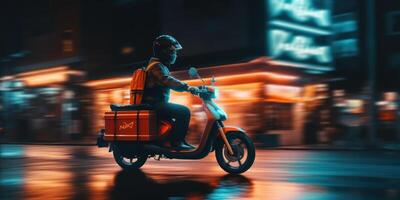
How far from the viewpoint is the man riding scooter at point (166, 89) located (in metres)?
7.95

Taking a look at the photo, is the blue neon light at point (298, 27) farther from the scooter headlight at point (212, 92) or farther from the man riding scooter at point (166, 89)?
the scooter headlight at point (212, 92)

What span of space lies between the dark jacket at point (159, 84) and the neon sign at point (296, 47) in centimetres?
1410

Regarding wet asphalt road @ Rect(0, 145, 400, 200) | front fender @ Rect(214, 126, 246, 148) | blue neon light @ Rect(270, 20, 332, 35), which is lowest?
wet asphalt road @ Rect(0, 145, 400, 200)

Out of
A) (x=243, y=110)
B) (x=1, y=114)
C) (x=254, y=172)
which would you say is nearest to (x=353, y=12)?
(x=243, y=110)

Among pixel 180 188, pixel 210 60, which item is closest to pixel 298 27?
pixel 210 60

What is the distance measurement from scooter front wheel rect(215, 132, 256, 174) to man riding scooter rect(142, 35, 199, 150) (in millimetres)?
445

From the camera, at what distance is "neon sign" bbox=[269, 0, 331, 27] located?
2223 centimetres

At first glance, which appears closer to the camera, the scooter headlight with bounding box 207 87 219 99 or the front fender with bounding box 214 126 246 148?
the front fender with bounding box 214 126 246 148

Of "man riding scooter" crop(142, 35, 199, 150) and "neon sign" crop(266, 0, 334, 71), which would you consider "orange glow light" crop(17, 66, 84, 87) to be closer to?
"neon sign" crop(266, 0, 334, 71)

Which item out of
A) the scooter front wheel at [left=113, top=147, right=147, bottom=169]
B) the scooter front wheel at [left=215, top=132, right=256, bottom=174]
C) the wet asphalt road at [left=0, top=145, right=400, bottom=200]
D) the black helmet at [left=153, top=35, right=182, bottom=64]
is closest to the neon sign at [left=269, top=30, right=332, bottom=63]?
the wet asphalt road at [left=0, top=145, right=400, bottom=200]

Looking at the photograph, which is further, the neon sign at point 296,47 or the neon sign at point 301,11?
the neon sign at point 301,11

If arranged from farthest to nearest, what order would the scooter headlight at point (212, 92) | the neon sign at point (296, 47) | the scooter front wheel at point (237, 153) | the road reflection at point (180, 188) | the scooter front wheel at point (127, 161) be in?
the neon sign at point (296, 47) → the scooter front wheel at point (127, 161) → the scooter headlight at point (212, 92) → the scooter front wheel at point (237, 153) → the road reflection at point (180, 188)

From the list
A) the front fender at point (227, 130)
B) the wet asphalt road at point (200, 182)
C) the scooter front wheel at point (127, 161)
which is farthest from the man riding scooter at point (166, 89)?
the scooter front wheel at point (127, 161)

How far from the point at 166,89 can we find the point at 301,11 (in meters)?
16.3
